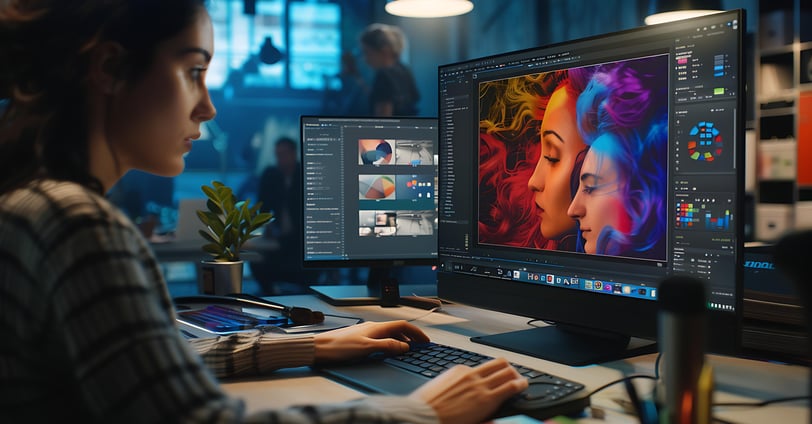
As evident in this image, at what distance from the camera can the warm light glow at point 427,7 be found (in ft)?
9.39

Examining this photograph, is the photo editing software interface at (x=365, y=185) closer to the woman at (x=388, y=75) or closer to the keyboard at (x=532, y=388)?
the keyboard at (x=532, y=388)

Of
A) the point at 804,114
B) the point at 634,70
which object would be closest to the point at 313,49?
the point at 804,114

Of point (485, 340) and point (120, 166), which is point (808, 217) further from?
point (120, 166)

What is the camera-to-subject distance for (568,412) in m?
0.90

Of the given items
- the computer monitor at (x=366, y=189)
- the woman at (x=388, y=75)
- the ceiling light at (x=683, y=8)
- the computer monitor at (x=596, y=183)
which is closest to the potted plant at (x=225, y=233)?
the computer monitor at (x=366, y=189)

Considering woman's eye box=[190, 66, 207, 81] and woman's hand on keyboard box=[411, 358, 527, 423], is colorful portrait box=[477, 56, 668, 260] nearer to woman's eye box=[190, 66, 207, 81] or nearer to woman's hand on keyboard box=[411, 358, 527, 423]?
woman's hand on keyboard box=[411, 358, 527, 423]

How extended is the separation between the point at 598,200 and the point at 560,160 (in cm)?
10

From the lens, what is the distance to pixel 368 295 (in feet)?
6.12

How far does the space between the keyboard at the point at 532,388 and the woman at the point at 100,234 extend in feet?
0.07

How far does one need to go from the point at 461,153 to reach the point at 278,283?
3558 mm

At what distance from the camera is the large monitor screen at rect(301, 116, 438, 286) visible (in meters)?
1.82

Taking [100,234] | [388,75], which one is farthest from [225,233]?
[388,75]

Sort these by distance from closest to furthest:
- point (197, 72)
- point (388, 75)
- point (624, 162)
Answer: point (197, 72)
point (624, 162)
point (388, 75)

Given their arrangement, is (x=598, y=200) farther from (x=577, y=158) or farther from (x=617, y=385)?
(x=617, y=385)
